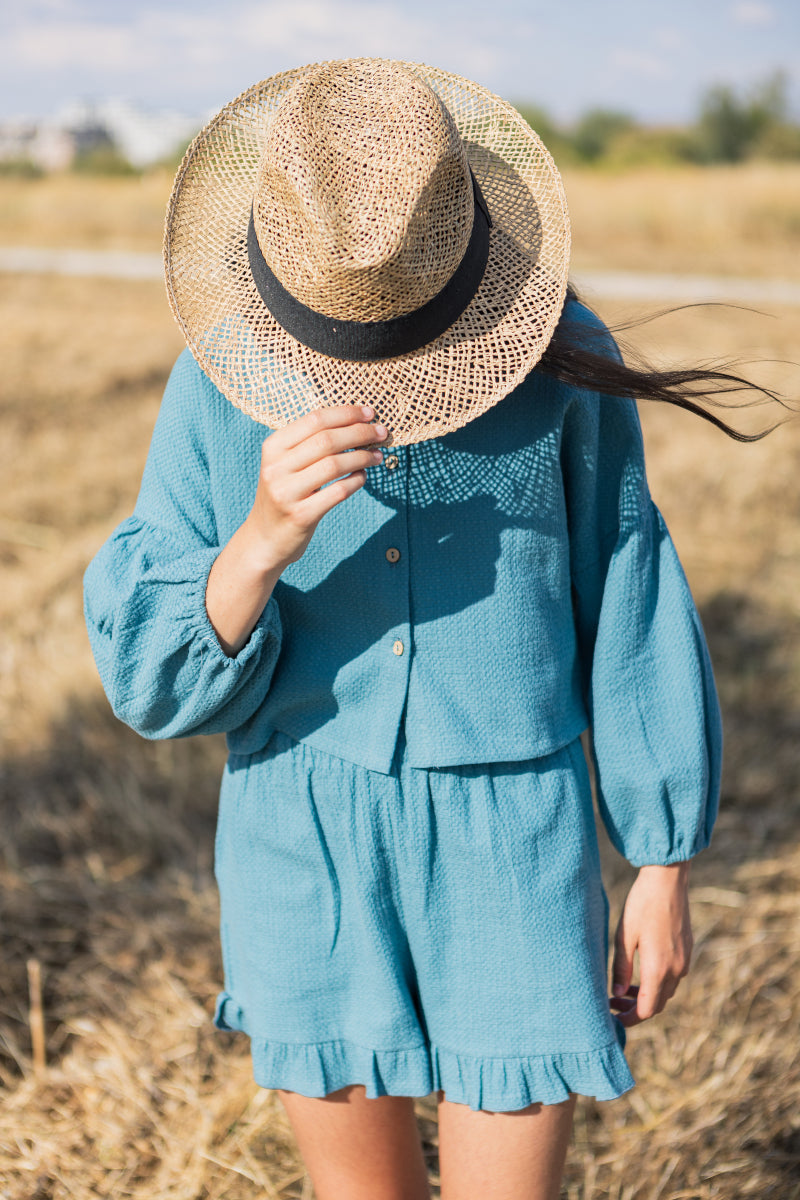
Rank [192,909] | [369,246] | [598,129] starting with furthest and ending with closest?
[598,129] → [192,909] → [369,246]

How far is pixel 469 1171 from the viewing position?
120 centimetres

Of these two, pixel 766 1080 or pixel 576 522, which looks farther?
pixel 766 1080

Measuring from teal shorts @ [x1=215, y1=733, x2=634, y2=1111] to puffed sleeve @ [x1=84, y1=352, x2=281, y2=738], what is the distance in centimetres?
13

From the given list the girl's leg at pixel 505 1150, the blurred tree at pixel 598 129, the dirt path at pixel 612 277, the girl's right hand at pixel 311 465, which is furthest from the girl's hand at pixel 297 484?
the blurred tree at pixel 598 129

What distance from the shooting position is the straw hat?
0.95m

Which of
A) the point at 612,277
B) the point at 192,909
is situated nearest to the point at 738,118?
the point at 612,277

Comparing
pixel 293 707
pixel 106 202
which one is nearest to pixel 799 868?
pixel 293 707

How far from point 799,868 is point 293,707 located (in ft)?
5.98

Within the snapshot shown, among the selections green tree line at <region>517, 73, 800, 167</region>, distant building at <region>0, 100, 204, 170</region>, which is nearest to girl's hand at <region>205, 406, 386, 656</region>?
green tree line at <region>517, 73, 800, 167</region>

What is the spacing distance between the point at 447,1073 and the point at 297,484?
67 centimetres

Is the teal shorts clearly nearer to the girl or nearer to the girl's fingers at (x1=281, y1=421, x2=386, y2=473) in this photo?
the girl

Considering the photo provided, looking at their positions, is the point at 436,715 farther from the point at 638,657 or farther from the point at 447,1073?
the point at 447,1073

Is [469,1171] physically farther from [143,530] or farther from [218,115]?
[218,115]

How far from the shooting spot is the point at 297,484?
0.98 metres
